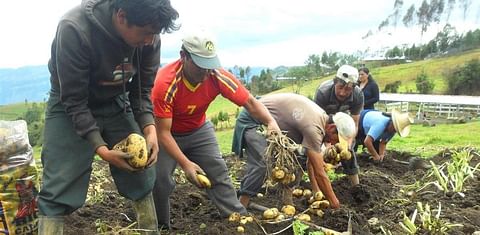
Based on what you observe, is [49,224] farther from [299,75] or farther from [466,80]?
[299,75]

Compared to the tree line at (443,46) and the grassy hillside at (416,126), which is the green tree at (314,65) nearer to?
the grassy hillside at (416,126)

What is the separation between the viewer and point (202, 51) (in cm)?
374

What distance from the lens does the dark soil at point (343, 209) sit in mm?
4125

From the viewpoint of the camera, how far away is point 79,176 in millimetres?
3115

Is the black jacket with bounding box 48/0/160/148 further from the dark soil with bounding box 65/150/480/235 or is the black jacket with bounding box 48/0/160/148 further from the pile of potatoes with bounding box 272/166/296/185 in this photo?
the pile of potatoes with bounding box 272/166/296/185

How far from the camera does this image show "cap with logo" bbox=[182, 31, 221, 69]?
3.74 m

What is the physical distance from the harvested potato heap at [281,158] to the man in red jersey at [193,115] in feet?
0.42

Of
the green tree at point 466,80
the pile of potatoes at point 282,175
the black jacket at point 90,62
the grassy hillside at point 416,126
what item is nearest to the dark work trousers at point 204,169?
the pile of potatoes at point 282,175

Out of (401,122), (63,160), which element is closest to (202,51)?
(63,160)

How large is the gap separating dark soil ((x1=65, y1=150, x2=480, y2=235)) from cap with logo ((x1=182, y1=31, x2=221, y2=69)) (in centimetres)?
126

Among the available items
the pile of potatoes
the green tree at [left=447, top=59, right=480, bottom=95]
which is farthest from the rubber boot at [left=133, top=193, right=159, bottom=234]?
the green tree at [left=447, top=59, right=480, bottom=95]

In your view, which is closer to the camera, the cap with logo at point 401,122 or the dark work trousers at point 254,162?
the dark work trousers at point 254,162

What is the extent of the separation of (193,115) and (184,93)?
29 cm

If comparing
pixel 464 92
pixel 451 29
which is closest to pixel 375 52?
pixel 451 29
